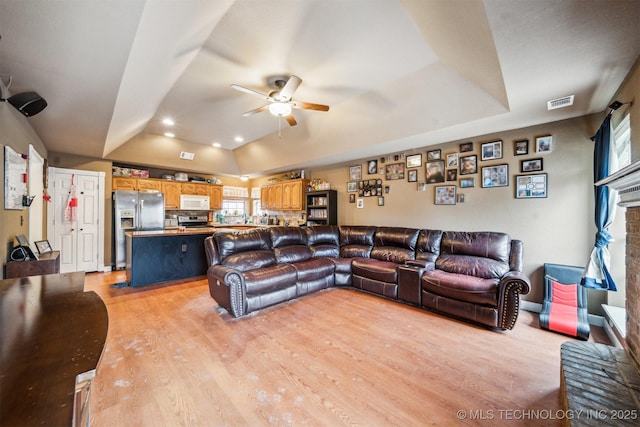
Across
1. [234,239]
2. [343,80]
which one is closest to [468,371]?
[234,239]

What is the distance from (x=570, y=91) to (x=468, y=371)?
2876mm

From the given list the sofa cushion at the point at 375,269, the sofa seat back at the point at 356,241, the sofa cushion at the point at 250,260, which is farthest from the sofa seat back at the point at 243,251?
the sofa seat back at the point at 356,241

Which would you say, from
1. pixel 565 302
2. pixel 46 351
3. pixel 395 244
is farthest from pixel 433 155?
pixel 46 351

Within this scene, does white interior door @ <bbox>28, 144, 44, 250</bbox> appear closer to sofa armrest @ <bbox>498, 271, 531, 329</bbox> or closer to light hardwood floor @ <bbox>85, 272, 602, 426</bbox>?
light hardwood floor @ <bbox>85, 272, 602, 426</bbox>

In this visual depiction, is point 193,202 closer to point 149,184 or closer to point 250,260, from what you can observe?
point 149,184

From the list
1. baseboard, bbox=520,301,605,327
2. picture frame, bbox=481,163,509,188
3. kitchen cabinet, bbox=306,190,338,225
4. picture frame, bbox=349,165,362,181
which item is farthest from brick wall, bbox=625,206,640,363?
kitchen cabinet, bbox=306,190,338,225

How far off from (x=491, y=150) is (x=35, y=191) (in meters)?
6.91

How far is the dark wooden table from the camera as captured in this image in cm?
59

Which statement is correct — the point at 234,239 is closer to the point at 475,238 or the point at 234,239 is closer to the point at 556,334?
the point at 475,238

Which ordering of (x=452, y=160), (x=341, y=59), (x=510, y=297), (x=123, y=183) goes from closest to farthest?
(x=510, y=297) → (x=341, y=59) → (x=452, y=160) → (x=123, y=183)

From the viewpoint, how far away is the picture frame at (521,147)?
3.45 m

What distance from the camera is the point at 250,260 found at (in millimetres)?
3646

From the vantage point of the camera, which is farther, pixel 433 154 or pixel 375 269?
pixel 433 154

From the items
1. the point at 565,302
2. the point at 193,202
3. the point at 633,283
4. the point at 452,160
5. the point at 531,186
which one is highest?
the point at 452,160
